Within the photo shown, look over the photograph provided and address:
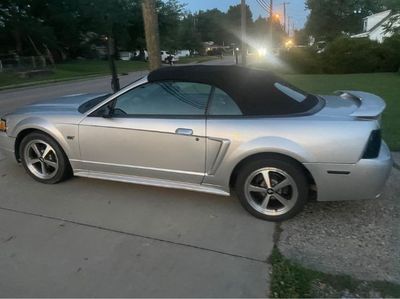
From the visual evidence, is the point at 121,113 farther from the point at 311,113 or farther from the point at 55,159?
the point at 311,113

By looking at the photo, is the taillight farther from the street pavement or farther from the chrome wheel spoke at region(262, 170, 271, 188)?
the street pavement

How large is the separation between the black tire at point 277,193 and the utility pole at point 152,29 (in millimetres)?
5037

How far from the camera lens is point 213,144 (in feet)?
12.7

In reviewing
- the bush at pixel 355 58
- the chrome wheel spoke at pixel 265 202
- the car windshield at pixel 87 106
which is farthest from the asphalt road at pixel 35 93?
the bush at pixel 355 58

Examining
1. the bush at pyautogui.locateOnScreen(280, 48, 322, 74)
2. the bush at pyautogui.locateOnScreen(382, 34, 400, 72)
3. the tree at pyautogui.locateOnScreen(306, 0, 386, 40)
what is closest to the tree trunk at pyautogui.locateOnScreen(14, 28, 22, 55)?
the bush at pyautogui.locateOnScreen(280, 48, 322, 74)

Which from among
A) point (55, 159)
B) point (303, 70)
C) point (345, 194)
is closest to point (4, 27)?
point (303, 70)

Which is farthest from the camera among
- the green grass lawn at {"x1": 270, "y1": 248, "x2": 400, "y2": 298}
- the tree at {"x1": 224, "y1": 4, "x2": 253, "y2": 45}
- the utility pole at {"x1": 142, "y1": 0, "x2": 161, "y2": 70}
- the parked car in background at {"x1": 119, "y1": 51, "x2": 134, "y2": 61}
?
the tree at {"x1": 224, "y1": 4, "x2": 253, "y2": 45}

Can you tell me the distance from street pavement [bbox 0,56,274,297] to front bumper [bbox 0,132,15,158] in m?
0.43

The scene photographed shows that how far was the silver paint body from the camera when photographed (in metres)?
3.57

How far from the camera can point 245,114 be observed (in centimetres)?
387

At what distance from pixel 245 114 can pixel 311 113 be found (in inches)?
24.1

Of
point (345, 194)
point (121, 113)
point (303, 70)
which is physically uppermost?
point (121, 113)

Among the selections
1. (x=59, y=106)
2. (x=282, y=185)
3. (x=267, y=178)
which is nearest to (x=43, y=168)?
(x=59, y=106)

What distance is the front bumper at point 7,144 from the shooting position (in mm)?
4867
